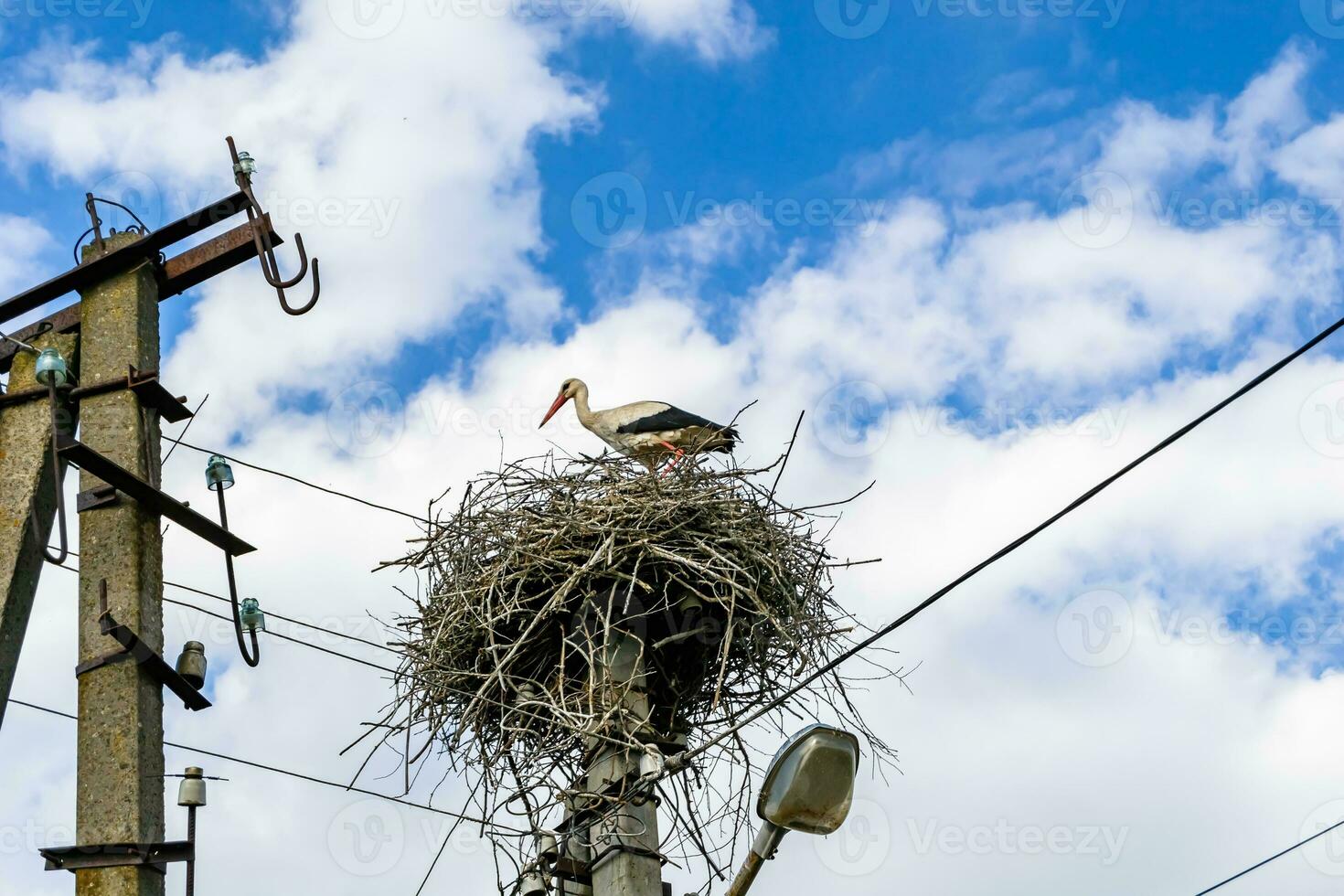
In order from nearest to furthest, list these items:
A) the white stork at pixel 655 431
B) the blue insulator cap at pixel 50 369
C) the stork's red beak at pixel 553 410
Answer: the blue insulator cap at pixel 50 369 < the white stork at pixel 655 431 < the stork's red beak at pixel 553 410

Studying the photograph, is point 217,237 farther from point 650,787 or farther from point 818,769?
point 818,769

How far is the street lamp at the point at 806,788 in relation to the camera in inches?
212

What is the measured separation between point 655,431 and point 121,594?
4.33m

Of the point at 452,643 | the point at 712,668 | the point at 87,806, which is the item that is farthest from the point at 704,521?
the point at 87,806

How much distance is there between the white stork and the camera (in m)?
9.41

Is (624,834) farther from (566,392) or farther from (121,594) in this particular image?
(566,392)

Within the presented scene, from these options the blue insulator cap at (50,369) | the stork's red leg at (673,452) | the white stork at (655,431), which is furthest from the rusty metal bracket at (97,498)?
the white stork at (655,431)

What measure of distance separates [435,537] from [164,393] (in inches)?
70.0

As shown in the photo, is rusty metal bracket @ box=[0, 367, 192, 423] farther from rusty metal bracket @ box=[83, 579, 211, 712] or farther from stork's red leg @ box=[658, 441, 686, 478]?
stork's red leg @ box=[658, 441, 686, 478]

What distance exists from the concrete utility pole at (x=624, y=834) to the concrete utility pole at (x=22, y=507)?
7.87 ft

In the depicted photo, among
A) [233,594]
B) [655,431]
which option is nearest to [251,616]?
[233,594]

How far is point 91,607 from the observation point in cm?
616

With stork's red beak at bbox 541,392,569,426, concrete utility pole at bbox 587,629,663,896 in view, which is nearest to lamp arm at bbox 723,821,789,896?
concrete utility pole at bbox 587,629,663,896

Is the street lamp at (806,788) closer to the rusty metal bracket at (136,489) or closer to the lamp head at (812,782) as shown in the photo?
the lamp head at (812,782)
